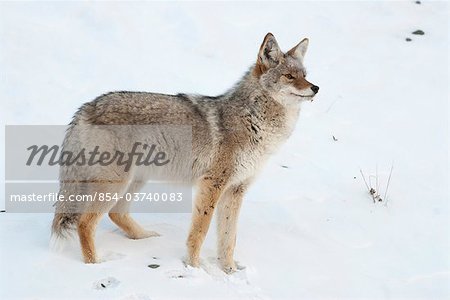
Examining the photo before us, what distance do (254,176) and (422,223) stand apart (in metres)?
2.16

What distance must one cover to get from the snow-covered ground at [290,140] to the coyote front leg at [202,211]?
160mm

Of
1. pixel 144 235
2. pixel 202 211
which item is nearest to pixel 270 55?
pixel 202 211

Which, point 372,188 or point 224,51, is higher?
point 224,51

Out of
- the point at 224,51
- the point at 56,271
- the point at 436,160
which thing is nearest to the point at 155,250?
the point at 56,271

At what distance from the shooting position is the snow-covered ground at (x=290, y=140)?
5172mm

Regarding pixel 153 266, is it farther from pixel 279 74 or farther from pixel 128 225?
pixel 279 74

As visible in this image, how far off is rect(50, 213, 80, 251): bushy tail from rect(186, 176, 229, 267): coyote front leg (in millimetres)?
1003

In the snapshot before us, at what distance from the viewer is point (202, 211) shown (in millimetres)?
5363

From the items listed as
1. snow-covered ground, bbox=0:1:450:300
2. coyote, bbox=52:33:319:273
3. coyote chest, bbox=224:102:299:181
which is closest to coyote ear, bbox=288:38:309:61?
coyote, bbox=52:33:319:273

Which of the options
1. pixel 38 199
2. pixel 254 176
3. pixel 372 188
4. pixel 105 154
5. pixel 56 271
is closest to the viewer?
pixel 56 271

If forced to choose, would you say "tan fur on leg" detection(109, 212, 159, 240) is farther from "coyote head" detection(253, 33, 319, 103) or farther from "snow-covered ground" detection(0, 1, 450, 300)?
"coyote head" detection(253, 33, 319, 103)

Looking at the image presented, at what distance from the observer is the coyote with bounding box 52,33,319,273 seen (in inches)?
207

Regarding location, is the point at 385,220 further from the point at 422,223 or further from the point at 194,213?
the point at 194,213

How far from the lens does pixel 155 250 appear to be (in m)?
5.52
